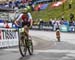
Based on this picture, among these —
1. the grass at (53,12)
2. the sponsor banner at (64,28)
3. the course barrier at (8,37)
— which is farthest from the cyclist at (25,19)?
the grass at (53,12)

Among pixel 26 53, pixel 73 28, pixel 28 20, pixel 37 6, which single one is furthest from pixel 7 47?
pixel 37 6

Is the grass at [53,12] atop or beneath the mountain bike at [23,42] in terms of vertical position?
atop

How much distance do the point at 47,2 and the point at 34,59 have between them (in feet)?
150

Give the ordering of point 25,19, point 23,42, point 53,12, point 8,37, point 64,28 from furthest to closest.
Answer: point 53,12 < point 64,28 < point 8,37 < point 23,42 < point 25,19

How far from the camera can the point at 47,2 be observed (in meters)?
58.3

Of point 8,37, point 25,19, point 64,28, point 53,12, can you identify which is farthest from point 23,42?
point 53,12

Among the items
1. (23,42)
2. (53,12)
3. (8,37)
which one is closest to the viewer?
(23,42)

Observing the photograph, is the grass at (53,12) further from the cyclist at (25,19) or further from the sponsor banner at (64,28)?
the cyclist at (25,19)

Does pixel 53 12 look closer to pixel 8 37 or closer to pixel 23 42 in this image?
pixel 8 37

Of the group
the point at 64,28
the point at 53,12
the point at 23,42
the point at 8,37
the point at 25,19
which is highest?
the point at 53,12

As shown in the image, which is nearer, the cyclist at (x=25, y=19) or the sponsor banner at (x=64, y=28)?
the cyclist at (x=25, y=19)

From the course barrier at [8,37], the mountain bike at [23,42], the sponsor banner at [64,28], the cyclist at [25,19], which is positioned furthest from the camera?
the sponsor banner at [64,28]

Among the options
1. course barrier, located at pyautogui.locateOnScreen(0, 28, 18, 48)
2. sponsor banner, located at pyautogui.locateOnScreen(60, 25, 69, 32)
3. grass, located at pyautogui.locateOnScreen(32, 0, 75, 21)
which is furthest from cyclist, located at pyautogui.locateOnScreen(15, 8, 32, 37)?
grass, located at pyautogui.locateOnScreen(32, 0, 75, 21)

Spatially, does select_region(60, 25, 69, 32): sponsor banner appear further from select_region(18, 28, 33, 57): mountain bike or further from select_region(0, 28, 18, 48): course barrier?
select_region(18, 28, 33, 57): mountain bike
